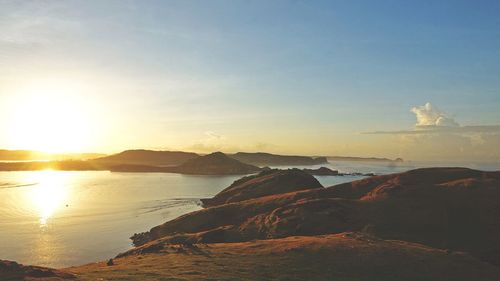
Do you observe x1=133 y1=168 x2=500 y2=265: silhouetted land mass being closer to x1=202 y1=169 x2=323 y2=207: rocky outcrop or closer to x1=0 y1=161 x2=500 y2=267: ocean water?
x1=0 y1=161 x2=500 y2=267: ocean water

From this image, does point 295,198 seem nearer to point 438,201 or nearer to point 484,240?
point 438,201

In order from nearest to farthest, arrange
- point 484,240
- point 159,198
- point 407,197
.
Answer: point 484,240 → point 407,197 → point 159,198

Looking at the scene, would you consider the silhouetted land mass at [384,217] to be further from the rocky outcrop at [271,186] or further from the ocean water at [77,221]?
the rocky outcrop at [271,186]

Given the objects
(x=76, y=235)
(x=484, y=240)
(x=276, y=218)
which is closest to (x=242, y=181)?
(x=76, y=235)

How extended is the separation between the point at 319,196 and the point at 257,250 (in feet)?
101

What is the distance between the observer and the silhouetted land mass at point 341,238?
3509 cm

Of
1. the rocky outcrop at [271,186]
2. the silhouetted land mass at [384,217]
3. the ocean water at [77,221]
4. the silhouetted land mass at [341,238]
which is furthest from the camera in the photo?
the rocky outcrop at [271,186]

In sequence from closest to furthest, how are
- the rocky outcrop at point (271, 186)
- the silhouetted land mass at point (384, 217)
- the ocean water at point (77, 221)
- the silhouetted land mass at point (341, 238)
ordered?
the silhouetted land mass at point (341, 238)
the silhouetted land mass at point (384, 217)
the ocean water at point (77, 221)
the rocky outcrop at point (271, 186)

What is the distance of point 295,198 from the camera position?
71062mm

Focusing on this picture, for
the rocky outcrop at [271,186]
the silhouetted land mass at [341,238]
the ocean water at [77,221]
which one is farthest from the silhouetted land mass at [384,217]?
the rocky outcrop at [271,186]

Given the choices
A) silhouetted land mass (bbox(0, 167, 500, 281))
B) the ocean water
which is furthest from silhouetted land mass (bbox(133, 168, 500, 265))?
the ocean water

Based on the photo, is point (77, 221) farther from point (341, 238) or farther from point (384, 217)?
point (341, 238)

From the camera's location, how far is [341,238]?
46625 mm

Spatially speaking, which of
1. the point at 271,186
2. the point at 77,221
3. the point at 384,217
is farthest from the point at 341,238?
the point at 77,221
